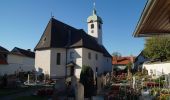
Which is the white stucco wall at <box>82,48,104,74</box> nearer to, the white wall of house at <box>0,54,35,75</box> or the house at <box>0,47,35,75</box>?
the house at <box>0,47,35,75</box>

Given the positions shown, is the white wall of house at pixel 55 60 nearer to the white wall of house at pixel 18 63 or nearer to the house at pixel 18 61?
the house at pixel 18 61

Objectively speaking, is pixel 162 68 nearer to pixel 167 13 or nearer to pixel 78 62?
pixel 78 62

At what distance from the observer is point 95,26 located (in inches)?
2213

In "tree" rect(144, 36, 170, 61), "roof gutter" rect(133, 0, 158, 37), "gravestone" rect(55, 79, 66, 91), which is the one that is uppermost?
"tree" rect(144, 36, 170, 61)

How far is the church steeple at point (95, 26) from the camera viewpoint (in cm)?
5597

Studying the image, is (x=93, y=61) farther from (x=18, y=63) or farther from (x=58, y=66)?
(x=18, y=63)

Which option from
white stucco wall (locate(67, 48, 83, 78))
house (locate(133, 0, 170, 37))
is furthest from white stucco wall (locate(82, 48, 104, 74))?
house (locate(133, 0, 170, 37))

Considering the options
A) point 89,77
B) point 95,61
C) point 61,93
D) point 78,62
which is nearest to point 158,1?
point 61,93

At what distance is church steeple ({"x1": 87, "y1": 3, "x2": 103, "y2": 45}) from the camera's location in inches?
2203

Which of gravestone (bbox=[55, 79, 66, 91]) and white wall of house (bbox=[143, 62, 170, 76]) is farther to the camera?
white wall of house (bbox=[143, 62, 170, 76])

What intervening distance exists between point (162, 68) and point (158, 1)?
117 feet

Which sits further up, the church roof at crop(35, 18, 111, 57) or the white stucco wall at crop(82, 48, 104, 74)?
the church roof at crop(35, 18, 111, 57)

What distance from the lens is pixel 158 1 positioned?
308 cm

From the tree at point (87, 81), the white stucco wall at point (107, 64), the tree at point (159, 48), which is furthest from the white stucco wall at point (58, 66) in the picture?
the tree at point (87, 81)
